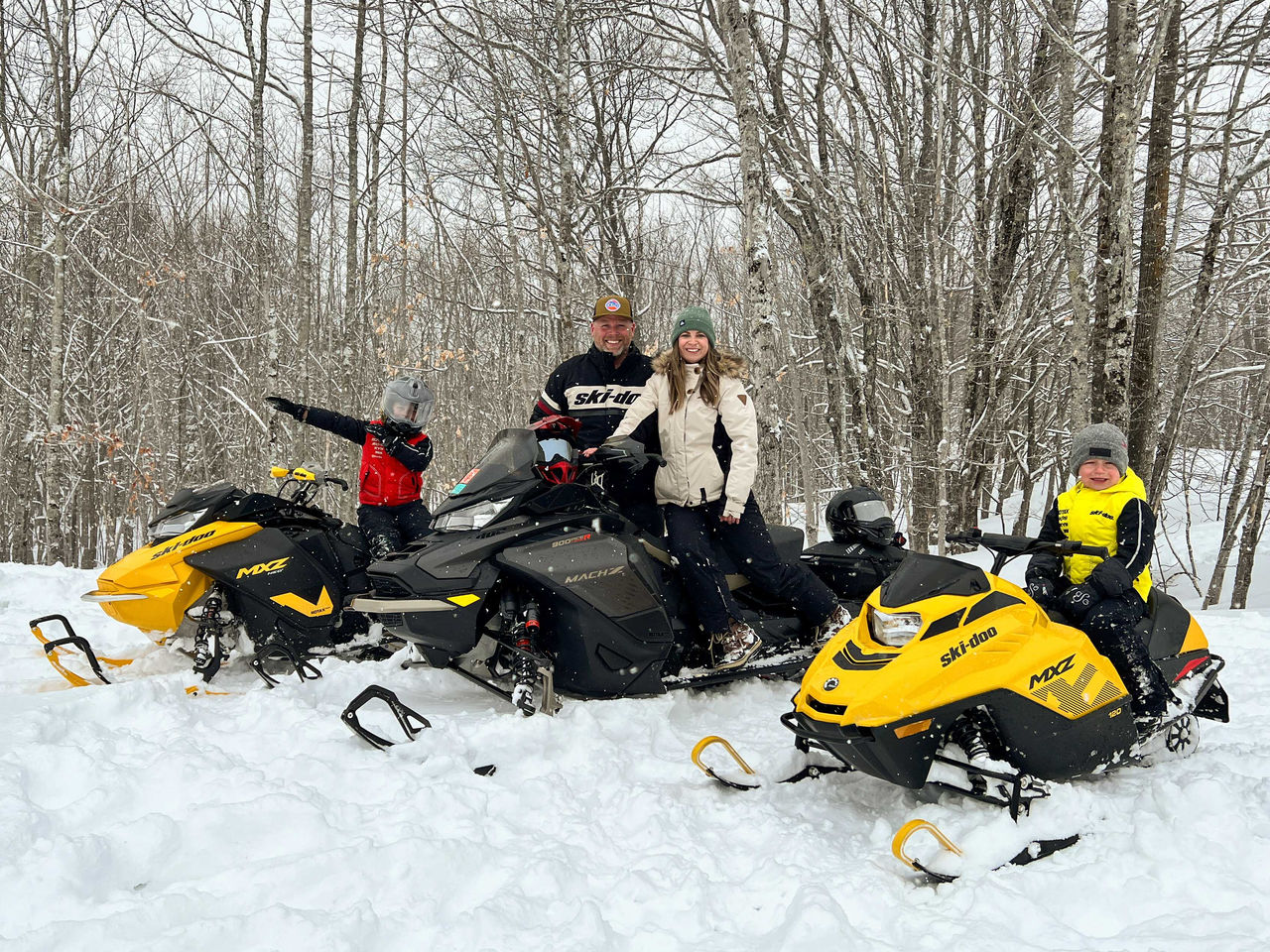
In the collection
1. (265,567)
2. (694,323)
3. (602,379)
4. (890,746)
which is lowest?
(890,746)

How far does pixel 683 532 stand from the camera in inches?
161

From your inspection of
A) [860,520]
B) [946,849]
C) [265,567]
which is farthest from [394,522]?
[946,849]

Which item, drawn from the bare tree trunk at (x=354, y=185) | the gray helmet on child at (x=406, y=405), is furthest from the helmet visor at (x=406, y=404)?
the bare tree trunk at (x=354, y=185)

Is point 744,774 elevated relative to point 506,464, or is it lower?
lower

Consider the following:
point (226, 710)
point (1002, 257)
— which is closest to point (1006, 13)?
point (1002, 257)

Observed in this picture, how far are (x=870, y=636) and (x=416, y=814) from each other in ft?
5.09

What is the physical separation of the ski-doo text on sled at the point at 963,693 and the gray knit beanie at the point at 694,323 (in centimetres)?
170

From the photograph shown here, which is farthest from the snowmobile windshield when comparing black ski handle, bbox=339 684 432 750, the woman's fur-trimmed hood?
black ski handle, bbox=339 684 432 750

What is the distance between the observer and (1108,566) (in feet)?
10.3

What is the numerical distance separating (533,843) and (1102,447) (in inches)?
104

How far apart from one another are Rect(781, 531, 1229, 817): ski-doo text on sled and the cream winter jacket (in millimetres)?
1252

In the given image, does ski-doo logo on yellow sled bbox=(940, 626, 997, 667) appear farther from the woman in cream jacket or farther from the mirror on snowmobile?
the mirror on snowmobile

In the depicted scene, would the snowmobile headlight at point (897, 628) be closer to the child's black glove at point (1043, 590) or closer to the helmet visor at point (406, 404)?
the child's black glove at point (1043, 590)

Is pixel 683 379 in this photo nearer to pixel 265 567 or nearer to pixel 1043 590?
pixel 1043 590
